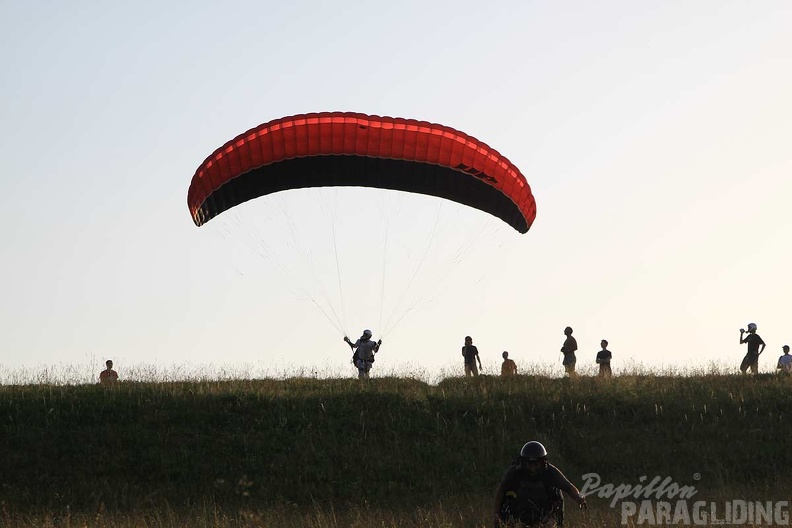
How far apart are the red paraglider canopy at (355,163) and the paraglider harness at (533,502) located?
1227 cm

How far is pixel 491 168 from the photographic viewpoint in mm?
22875

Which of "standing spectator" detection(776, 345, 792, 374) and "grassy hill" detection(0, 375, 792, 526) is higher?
"standing spectator" detection(776, 345, 792, 374)

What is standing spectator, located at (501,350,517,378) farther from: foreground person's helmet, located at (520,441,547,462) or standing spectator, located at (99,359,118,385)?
foreground person's helmet, located at (520,441,547,462)

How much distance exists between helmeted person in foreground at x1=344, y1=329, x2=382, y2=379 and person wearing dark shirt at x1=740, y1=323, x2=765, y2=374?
798 cm

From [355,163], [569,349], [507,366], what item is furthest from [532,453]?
[569,349]

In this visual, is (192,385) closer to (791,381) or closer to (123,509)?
(123,509)

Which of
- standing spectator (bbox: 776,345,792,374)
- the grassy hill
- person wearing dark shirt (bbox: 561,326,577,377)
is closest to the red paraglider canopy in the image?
person wearing dark shirt (bbox: 561,326,577,377)

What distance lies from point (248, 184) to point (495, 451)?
302 inches

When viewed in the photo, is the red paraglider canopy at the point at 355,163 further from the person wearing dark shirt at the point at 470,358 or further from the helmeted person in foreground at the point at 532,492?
the helmeted person in foreground at the point at 532,492

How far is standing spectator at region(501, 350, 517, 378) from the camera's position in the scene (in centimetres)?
2359

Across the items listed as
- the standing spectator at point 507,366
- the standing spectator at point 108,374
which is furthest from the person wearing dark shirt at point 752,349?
the standing spectator at point 108,374

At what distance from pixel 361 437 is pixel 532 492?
8978mm

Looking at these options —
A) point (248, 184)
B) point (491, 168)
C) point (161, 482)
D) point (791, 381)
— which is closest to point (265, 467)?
point (161, 482)

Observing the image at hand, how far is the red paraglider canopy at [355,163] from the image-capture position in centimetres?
2198
